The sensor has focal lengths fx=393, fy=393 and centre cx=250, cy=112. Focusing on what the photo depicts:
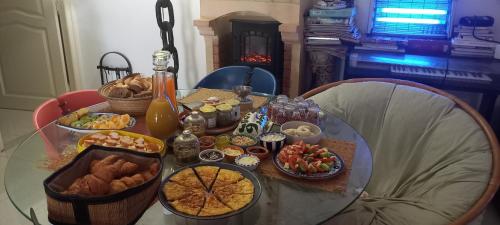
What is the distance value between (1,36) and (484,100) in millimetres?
4183

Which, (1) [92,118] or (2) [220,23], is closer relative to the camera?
(1) [92,118]

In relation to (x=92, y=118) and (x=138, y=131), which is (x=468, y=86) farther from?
(x=92, y=118)

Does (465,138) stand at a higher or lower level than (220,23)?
lower

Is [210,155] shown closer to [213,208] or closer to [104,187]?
[213,208]

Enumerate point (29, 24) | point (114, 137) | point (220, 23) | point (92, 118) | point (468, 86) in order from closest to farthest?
point (114, 137) → point (92, 118) → point (468, 86) → point (220, 23) → point (29, 24)

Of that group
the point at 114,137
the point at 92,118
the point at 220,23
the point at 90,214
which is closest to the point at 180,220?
the point at 90,214

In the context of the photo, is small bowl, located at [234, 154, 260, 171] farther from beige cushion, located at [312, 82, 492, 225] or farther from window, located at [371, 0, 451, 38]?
window, located at [371, 0, 451, 38]

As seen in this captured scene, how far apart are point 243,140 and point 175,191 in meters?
0.43

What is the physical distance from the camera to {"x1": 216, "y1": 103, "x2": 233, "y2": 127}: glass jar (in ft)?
5.36

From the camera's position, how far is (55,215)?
99 cm

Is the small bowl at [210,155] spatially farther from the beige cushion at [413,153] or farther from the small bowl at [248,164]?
the beige cushion at [413,153]

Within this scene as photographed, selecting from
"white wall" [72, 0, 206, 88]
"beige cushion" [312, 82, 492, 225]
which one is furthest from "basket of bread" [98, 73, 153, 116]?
"white wall" [72, 0, 206, 88]

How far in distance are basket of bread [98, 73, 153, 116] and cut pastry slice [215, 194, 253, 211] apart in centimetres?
76

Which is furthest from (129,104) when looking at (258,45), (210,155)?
(258,45)
